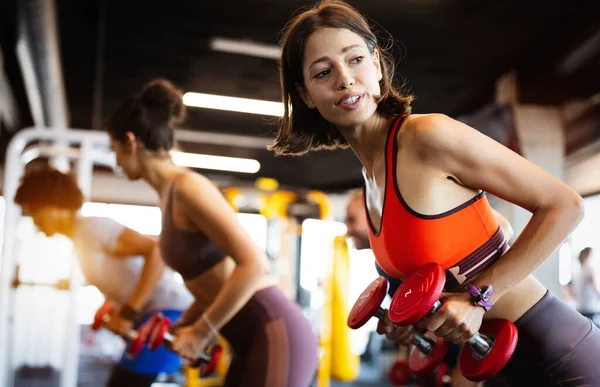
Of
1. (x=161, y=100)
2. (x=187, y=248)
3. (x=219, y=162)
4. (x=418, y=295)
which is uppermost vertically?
(x=418, y=295)

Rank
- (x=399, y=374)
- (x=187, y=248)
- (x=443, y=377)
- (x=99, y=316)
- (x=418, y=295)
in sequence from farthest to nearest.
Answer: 1. (x=399, y=374)
2. (x=443, y=377)
3. (x=99, y=316)
4. (x=187, y=248)
5. (x=418, y=295)

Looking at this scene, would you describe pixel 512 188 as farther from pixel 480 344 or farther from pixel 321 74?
pixel 321 74

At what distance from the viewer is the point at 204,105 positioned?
6.57 metres

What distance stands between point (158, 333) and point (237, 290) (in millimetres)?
333

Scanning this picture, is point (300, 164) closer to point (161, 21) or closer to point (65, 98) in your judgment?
point (65, 98)

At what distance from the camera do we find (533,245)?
0.94m

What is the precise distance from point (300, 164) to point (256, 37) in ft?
15.6

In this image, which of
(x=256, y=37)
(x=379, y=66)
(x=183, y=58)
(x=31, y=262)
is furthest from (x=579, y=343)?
(x=183, y=58)

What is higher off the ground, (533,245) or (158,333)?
(533,245)

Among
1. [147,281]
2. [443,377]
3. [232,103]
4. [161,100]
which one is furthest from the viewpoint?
[232,103]

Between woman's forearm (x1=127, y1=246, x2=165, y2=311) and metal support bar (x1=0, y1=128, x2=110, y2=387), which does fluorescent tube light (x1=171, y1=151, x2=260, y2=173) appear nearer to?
metal support bar (x1=0, y1=128, x2=110, y2=387)

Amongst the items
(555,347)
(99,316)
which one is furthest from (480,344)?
(99,316)

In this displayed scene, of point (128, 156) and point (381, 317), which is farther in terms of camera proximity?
point (128, 156)

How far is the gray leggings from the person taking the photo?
3.15ft
